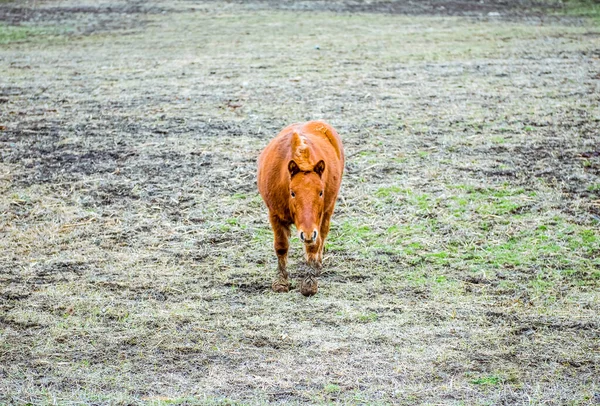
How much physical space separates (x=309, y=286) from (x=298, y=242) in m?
1.17

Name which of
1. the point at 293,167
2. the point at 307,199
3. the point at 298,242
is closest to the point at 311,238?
the point at 307,199

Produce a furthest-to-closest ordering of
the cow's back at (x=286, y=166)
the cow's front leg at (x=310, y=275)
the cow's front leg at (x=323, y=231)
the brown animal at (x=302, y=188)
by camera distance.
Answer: the cow's front leg at (x=323, y=231)
the cow's front leg at (x=310, y=275)
the cow's back at (x=286, y=166)
the brown animal at (x=302, y=188)

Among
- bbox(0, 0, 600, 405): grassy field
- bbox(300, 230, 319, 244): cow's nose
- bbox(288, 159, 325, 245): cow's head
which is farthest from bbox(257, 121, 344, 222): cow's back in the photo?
bbox(0, 0, 600, 405): grassy field

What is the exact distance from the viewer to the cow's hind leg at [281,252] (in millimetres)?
5469

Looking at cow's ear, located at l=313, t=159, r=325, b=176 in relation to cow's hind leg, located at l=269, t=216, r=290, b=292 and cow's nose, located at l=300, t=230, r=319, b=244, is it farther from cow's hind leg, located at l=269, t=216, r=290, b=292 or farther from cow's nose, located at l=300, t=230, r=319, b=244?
cow's hind leg, located at l=269, t=216, r=290, b=292

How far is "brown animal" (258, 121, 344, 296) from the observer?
4.91 m

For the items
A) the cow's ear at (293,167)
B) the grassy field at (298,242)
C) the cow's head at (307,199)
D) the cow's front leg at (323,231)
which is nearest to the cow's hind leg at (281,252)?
the grassy field at (298,242)

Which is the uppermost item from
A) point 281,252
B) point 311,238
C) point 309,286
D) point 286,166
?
point 286,166

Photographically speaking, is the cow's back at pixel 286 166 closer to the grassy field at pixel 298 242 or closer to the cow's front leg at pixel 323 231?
the cow's front leg at pixel 323 231

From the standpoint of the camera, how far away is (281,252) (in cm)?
554

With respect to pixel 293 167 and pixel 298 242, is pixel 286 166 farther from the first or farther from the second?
pixel 298 242

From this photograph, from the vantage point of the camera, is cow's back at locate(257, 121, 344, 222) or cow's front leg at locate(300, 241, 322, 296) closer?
cow's back at locate(257, 121, 344, 222)

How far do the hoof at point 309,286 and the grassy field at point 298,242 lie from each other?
6cm

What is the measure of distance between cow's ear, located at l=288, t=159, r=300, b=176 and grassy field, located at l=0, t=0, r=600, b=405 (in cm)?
101
